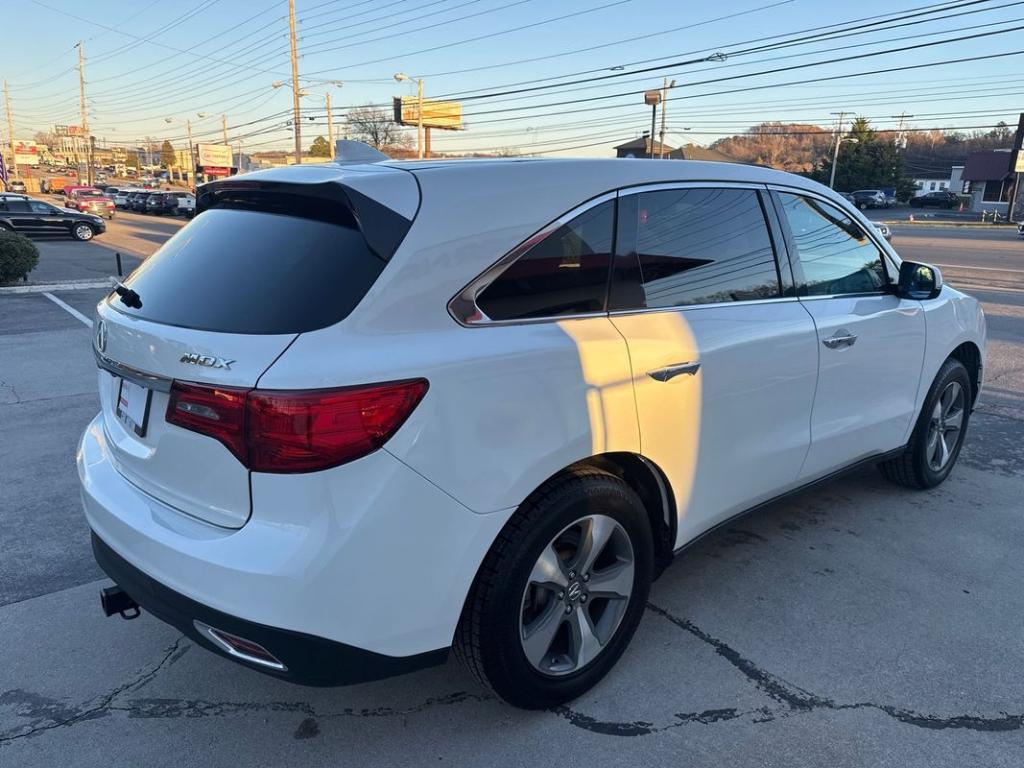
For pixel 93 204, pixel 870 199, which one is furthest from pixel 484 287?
pixel 870 199

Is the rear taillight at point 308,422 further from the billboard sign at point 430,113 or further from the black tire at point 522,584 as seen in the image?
the billboard sign at point 430,113

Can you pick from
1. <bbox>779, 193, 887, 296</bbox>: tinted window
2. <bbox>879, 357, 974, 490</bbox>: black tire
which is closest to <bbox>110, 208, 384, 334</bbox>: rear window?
<bbox>779, 193, 887, 296</bbox>: tinted window

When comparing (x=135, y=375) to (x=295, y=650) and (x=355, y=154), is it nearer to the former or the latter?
(x=295, y=650)

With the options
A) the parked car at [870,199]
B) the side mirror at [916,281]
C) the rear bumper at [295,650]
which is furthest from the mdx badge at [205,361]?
the parked car at [870,199]

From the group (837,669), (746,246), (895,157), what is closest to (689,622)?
(837,669)

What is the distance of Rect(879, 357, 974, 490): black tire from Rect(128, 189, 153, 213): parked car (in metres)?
54.2

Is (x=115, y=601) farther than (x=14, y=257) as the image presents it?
No

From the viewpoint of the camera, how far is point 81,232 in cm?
2705

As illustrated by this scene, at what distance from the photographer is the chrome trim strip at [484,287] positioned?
215 centimetres

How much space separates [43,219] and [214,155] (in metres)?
71.3

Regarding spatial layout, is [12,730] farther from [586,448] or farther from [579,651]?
[586,448]

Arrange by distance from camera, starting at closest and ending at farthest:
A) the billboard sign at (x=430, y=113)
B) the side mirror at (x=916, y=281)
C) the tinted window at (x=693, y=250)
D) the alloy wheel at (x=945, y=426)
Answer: the tinted window at (x=693, y=250)
the side mirror at (x=916, y=281)
the alloy wheel at (x=945, y=426)
the billboard sign at (x=430, y=113)

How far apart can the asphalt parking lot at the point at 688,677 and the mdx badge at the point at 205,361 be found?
68 centimetres

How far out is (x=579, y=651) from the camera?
8.40 feet
